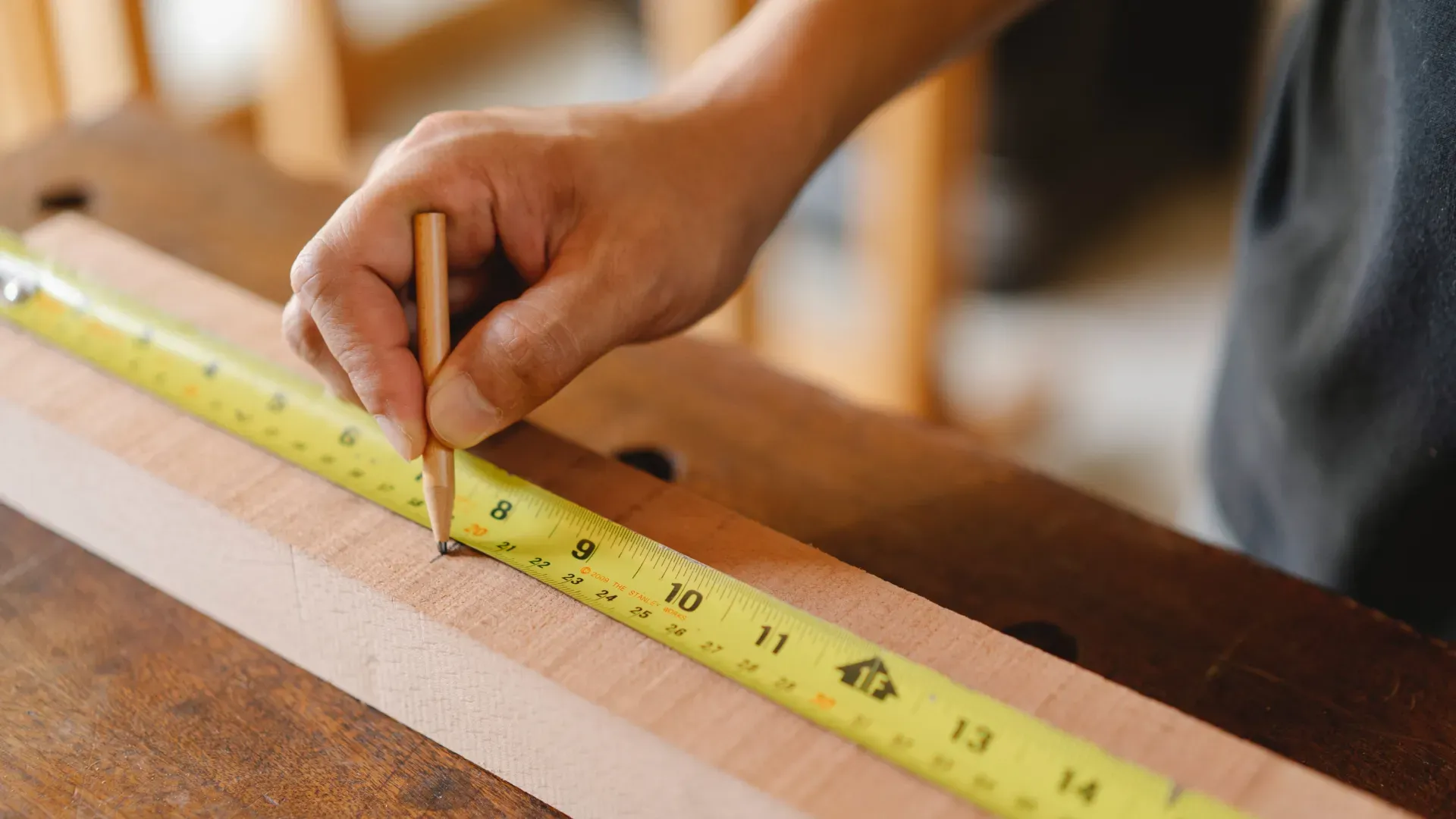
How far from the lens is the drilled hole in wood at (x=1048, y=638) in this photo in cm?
94

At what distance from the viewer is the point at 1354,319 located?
104cm

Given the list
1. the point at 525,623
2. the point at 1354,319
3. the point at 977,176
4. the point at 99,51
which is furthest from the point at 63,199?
the point at 977,176

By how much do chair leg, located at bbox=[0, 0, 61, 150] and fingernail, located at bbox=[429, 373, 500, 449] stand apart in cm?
173

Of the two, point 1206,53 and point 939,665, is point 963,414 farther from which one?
point 939,665

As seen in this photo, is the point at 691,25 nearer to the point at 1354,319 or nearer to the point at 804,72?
the point at 804,72

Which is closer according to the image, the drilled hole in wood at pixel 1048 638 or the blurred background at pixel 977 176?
the drilled hole in wood at pixel 1048 638

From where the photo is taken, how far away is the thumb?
886 mm

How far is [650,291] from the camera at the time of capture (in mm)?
968

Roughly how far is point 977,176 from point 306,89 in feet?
4.90

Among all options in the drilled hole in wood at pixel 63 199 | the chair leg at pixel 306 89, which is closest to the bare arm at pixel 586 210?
the drilled hole in wood at pixel 63 199

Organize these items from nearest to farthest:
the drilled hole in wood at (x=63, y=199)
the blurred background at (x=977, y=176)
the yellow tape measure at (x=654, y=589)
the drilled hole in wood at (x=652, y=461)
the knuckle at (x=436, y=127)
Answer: the yellow tape measure at (x=654, y=589) < the knuckle at (x=436, y=127) < the drilled hole in wood at (x=652, y=461) < the drilled hole in wood at (x=63, y=199) < the blurred background at (x=977, y=176)

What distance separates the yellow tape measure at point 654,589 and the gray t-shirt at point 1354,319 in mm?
483

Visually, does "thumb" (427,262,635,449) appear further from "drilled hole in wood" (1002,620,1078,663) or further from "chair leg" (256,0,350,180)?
"chair leg" (256,0,350,180)

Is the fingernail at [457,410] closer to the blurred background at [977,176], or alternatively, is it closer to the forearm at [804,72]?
the forearm at [804,72]
